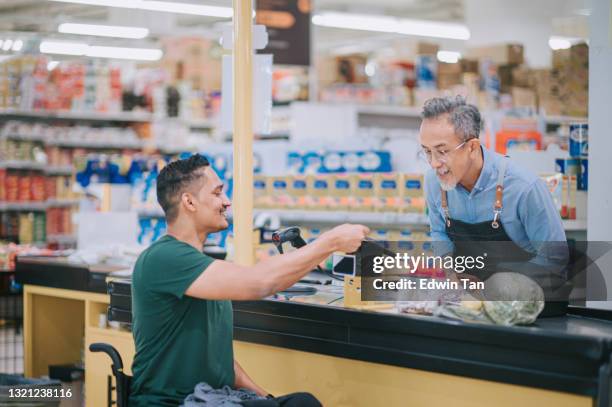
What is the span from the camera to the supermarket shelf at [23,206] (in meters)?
10.6

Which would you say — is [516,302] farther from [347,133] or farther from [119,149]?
[119,149]

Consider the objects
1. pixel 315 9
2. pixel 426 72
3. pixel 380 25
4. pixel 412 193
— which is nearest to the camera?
pixel 412 193

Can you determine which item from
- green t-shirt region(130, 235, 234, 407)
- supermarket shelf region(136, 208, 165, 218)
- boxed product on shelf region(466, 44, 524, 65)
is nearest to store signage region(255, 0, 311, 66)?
boxed product on shelf region(466, 44, 524, 65)

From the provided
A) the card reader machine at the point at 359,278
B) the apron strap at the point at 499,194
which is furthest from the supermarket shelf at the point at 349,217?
the card reader machine at the point at 359,278

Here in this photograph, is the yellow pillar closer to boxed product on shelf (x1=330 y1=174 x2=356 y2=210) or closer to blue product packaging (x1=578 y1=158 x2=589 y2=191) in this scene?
blue product packaging (x1=578 y1=158 x2=589 y2=191)

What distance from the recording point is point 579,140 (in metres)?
4.70

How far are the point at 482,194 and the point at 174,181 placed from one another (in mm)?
1264

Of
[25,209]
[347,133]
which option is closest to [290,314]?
[347,133]

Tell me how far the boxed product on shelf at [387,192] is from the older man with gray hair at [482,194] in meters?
2.35

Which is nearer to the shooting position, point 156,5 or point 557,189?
point 557,189

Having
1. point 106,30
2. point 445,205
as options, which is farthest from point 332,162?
point 106,30

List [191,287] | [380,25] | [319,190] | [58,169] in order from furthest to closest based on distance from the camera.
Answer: [380,25] → [58,169] → [319,190] → [191,287]

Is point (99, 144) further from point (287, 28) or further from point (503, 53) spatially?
point (503, 53)

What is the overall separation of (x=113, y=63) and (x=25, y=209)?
2.70 metres
